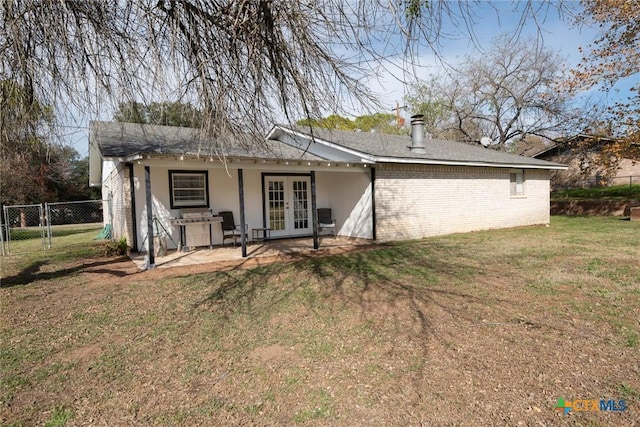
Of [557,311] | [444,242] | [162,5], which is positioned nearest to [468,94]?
[444,242]

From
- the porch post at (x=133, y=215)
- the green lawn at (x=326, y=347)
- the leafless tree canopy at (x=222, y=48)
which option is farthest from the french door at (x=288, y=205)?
the leafless tree canopy at (x=222, y=48)

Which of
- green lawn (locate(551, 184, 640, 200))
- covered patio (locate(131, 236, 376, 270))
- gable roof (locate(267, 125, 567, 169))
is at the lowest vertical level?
covered patio (locate(131, 236, 376, 270))

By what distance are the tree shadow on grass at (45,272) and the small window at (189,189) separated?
7.58 ft

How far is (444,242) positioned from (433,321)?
6963 millimetres

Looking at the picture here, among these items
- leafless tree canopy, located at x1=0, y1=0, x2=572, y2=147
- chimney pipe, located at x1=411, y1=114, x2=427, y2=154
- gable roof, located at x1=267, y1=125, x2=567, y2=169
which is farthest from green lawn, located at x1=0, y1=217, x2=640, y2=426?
chimney pipe, located at x1=411, y1=114, x2=427, y2=154

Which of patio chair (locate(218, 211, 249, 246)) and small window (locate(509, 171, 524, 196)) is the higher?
small window (locate(509, 171, 524, 196))

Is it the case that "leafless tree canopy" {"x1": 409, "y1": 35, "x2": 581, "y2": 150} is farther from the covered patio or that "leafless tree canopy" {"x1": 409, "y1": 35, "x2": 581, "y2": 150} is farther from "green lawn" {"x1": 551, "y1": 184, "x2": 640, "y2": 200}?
the covered patio

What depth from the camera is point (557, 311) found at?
4.63m

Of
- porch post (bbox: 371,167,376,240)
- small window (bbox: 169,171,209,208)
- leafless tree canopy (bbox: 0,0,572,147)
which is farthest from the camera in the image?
porch post (bbox: 371,167,376,240)

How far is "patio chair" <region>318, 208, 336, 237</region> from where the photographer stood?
12.5 meters

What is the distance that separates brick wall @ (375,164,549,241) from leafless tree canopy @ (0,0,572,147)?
26.5ft

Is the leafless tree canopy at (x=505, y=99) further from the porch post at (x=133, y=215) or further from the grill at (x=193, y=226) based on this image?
the porch post at (x=133, y=215)

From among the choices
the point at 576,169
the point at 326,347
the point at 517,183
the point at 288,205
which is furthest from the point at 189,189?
the point at 576,169

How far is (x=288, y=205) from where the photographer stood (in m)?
12.6
